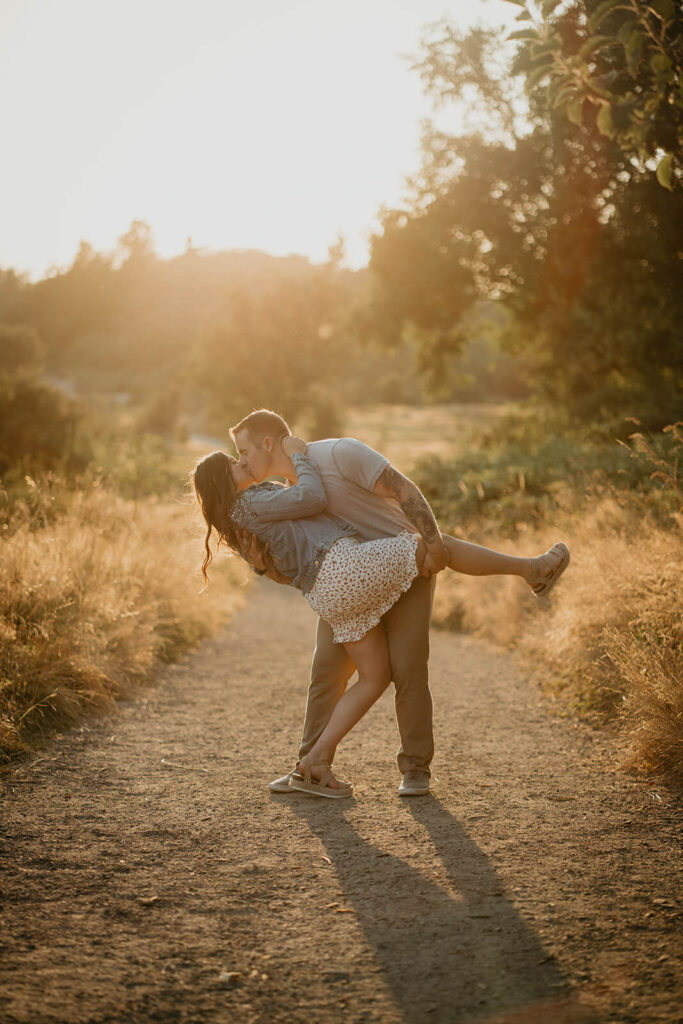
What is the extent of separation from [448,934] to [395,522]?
7.02 feet

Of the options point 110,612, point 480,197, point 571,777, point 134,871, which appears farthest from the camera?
point 480,197

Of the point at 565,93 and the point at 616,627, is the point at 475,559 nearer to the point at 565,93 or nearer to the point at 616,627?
the point at 616,627

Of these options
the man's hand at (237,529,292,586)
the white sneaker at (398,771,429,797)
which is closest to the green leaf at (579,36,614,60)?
the man's hand at (237,529,292,586)

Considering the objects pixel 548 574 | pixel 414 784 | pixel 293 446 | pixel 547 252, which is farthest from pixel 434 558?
pixel 547 252

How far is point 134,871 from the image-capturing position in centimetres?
380

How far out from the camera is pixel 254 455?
15.5 feet

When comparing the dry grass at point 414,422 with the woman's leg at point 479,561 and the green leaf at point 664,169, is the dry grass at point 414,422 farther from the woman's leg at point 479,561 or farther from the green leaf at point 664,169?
the woman's leg at point 479,561

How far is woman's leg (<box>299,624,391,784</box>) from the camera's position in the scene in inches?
186

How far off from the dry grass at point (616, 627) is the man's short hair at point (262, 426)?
8.03 ft

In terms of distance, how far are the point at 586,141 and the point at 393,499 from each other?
50.8 ft

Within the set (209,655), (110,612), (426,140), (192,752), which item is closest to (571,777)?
(192,752)

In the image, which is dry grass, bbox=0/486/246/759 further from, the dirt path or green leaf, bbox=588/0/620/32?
green leaf, bbox=588/0/620/32

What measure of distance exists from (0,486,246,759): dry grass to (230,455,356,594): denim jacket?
47 centimetres

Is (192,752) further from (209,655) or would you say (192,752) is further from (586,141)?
(586,141)
